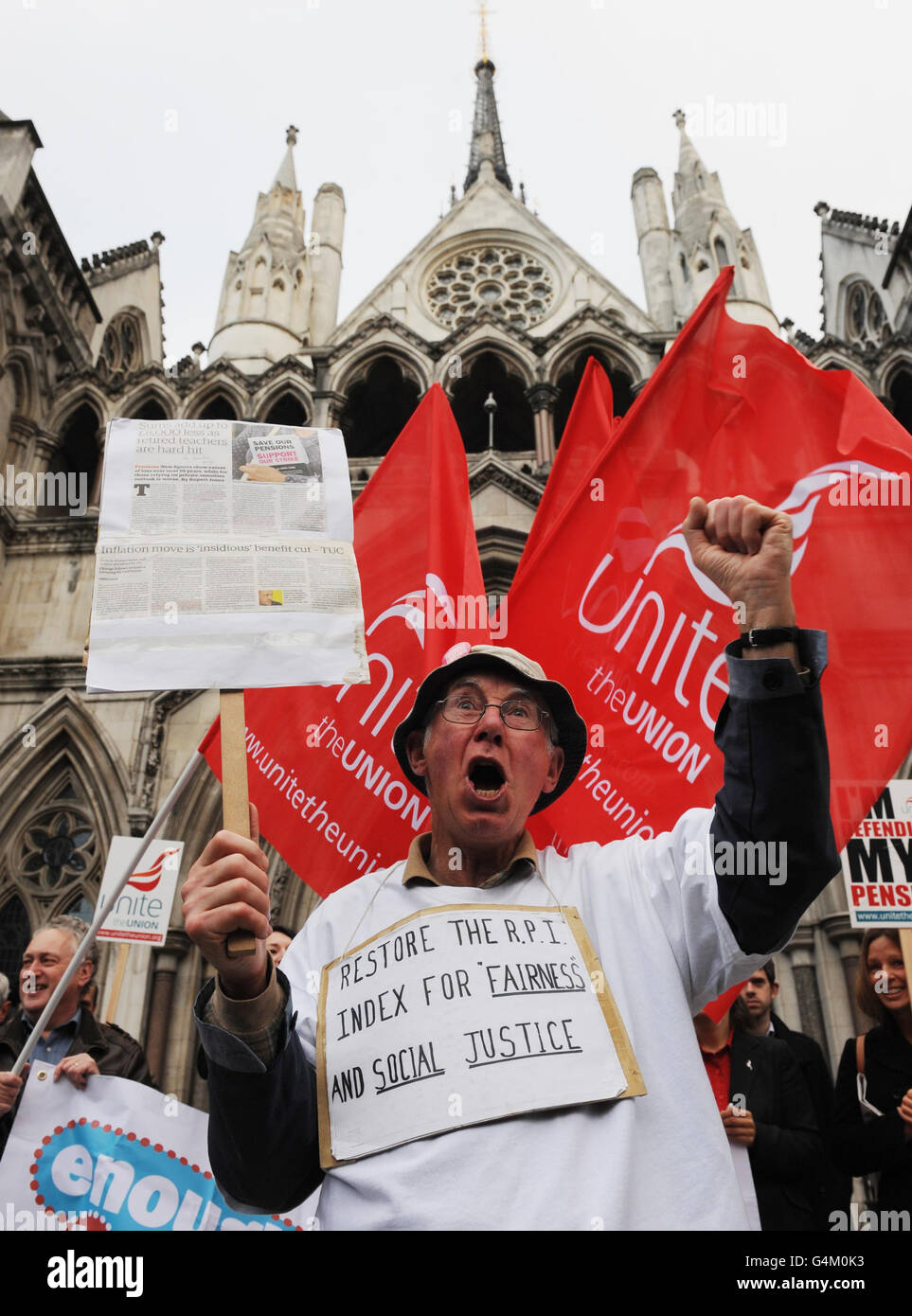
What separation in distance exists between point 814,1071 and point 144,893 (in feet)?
16.7

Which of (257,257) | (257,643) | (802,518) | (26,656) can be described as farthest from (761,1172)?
(257,257)

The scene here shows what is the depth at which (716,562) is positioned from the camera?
7.48ft

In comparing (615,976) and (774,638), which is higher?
(774,638)

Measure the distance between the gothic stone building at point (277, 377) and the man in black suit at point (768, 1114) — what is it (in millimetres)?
5699

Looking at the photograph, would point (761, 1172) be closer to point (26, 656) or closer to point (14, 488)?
point (26, 656)

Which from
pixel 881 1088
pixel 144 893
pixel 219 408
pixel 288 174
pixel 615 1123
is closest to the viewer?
pixel 615 1123

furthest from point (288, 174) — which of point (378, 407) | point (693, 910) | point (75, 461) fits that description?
point (693, 910)

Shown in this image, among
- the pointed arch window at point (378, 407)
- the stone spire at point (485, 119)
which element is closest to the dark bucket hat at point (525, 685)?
the pointed arch window at point (378, 407)

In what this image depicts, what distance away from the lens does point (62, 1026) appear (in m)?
4.44

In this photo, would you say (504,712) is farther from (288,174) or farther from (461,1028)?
(288,174)

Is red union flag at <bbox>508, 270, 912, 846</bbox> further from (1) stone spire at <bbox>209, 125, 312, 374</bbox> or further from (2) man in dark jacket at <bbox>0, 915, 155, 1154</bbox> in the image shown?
(1) stone spire at <bbox>209, 125, 312, 374</bbox>

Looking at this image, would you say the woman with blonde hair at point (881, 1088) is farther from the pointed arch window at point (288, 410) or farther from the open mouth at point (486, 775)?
the pointed arch window at point (288, 410)

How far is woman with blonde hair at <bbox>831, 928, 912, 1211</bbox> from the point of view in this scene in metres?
3.81

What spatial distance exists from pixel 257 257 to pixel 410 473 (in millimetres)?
14883
